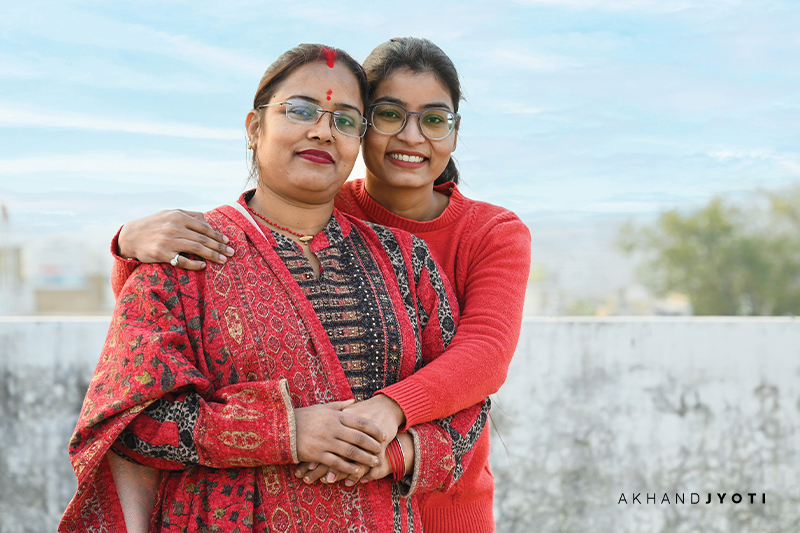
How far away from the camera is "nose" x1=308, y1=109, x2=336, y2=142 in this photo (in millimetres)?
1577

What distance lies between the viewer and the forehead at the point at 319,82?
5.26 ft

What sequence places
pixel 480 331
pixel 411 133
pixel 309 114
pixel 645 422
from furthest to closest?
1. pixel 645 422
2. pixel 411 133
3. pixel 480 331
4. pixel 309 114

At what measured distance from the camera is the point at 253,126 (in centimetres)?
171

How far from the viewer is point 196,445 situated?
4.47ft

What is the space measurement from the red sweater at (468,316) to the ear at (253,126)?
1.37 feet

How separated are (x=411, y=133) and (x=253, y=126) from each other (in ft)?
1.47

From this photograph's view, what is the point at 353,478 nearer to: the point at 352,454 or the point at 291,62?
the point at 352,454

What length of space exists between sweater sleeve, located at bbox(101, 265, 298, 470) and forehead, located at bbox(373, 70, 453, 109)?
89cm

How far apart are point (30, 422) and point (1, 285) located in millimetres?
14100

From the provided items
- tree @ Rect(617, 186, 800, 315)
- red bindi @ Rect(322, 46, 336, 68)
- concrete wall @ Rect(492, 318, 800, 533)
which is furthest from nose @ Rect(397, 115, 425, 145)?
tree @ Rect(617, 186, 800, 315)

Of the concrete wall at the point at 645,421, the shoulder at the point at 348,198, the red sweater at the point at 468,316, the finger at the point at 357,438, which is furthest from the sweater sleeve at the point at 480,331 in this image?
the concrete wall at the point at 645,421

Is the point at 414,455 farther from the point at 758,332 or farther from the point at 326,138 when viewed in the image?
the point at 758,332

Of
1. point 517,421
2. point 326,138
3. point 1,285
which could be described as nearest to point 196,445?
point 326,138

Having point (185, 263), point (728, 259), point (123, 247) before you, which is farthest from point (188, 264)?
point (728, 259)
